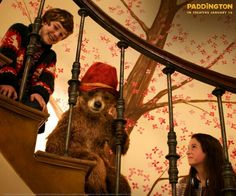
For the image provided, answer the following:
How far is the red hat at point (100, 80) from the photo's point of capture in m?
3.21

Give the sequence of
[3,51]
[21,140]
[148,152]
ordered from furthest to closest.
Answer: [148,152]
[3,51]
[21,140]

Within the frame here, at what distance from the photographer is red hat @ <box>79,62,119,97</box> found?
3.21m

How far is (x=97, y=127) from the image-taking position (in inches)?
124

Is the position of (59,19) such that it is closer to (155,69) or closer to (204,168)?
(204,168)

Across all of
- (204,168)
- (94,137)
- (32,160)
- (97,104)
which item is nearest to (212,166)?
(204,168)

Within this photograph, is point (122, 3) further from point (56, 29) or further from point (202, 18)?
point (56, 29)

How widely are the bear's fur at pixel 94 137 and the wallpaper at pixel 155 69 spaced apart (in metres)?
0.63

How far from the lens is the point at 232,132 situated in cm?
423

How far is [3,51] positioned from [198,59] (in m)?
3.22

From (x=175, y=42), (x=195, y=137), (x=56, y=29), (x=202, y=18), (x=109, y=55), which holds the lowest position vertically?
(x=195, y=137)

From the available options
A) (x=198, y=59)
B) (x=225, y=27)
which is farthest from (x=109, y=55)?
(x=225, y=27)

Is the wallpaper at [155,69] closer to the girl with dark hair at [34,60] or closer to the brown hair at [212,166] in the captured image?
the brown hair at [212,166]

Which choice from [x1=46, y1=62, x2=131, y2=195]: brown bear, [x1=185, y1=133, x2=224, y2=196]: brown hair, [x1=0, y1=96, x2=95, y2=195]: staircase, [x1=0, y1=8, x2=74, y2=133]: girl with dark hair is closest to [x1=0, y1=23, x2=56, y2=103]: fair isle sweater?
[x1=0, y1=8, x2=74, y2=133]: girl with dark hair

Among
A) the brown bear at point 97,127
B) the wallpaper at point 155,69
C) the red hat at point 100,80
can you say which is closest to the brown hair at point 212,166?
the brown bear at point 97,127
